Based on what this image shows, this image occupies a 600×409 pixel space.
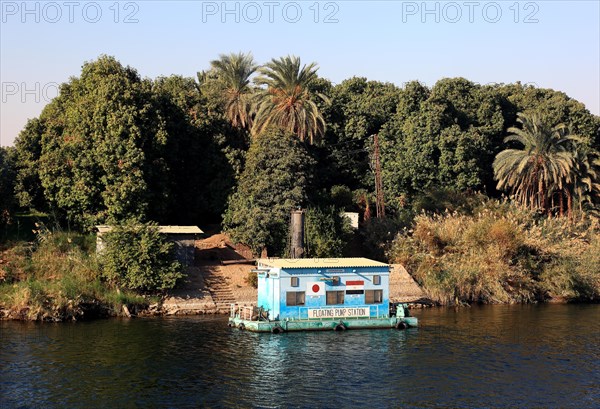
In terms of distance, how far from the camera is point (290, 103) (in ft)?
231

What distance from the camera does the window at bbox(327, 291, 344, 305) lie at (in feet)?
162

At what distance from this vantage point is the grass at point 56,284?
165ft

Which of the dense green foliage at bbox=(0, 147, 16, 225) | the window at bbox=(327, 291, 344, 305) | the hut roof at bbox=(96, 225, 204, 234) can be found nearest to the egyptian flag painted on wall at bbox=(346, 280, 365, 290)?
the window at bbox=(327, 291, 344, 305)

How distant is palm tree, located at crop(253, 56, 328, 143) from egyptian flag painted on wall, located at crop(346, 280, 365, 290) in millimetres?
23248

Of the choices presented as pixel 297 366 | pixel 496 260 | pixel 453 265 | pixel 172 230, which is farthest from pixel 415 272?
pixel 297 366

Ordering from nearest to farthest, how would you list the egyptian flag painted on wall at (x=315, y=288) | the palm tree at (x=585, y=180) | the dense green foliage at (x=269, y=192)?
the egyptian flag painted on wall at (x=315, y=288) → the dense green foliage at (x=269, y=192) → the palm tree at (x=585, y=180)

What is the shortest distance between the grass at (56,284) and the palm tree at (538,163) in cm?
4131

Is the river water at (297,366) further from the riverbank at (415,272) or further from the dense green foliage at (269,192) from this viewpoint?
the dense green foliage at (269,192)

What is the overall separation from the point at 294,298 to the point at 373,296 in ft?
18.3

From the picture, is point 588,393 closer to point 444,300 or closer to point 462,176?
point 444,300

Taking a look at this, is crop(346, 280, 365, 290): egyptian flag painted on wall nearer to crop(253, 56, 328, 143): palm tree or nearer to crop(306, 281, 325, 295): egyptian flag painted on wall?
crop(306, 281, 325, 295): egyptian flag painted on wall

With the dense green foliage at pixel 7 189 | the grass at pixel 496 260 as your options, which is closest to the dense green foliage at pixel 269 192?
the grass at pixel 496 260

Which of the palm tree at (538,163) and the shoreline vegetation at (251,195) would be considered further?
the palm tree at (538,163)

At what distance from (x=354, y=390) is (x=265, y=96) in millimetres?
43047
